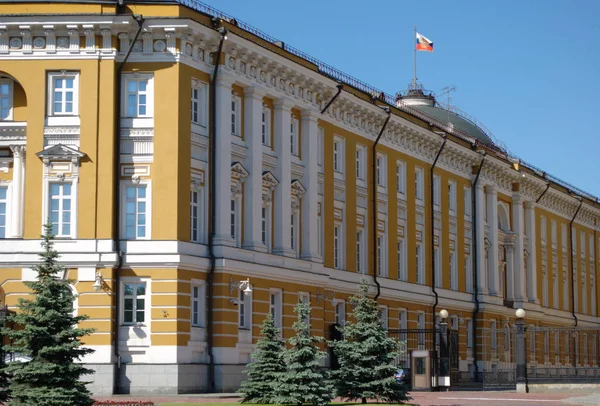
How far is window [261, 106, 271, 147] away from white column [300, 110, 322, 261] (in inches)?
111

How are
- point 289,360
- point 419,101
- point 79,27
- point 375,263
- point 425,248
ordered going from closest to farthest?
point 289,360 → point 79,27 → point 375,263 → point 425,248 → point 419,101

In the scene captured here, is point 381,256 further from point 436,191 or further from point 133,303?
point 133,303

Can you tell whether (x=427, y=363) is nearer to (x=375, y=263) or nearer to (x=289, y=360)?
(x=375, y=263)

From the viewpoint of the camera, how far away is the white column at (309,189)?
162 feet

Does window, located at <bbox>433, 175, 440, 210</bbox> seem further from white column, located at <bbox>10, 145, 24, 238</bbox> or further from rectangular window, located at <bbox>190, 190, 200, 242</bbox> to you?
white column, located at <bbox>10, 145, 24, 238</bbox>

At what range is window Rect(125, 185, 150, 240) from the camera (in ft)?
134

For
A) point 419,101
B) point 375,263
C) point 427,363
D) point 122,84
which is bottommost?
point 427,363

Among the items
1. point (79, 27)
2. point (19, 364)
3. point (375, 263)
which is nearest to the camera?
point (19, 364)

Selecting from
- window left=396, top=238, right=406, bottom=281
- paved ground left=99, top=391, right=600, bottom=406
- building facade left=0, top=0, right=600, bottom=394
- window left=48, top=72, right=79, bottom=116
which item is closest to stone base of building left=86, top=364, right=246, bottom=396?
building facade left=0, top=0, right=600, bottom=394

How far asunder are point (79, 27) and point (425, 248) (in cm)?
2696

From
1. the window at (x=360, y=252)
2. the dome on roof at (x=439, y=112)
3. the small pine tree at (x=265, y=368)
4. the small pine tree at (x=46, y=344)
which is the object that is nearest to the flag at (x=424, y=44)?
the dome on roof at (x=439, y=112)

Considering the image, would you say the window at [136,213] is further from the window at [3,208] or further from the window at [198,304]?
the window at [3,208]

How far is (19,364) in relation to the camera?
28.0 metres

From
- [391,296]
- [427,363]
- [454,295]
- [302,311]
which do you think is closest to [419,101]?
[454,295]
